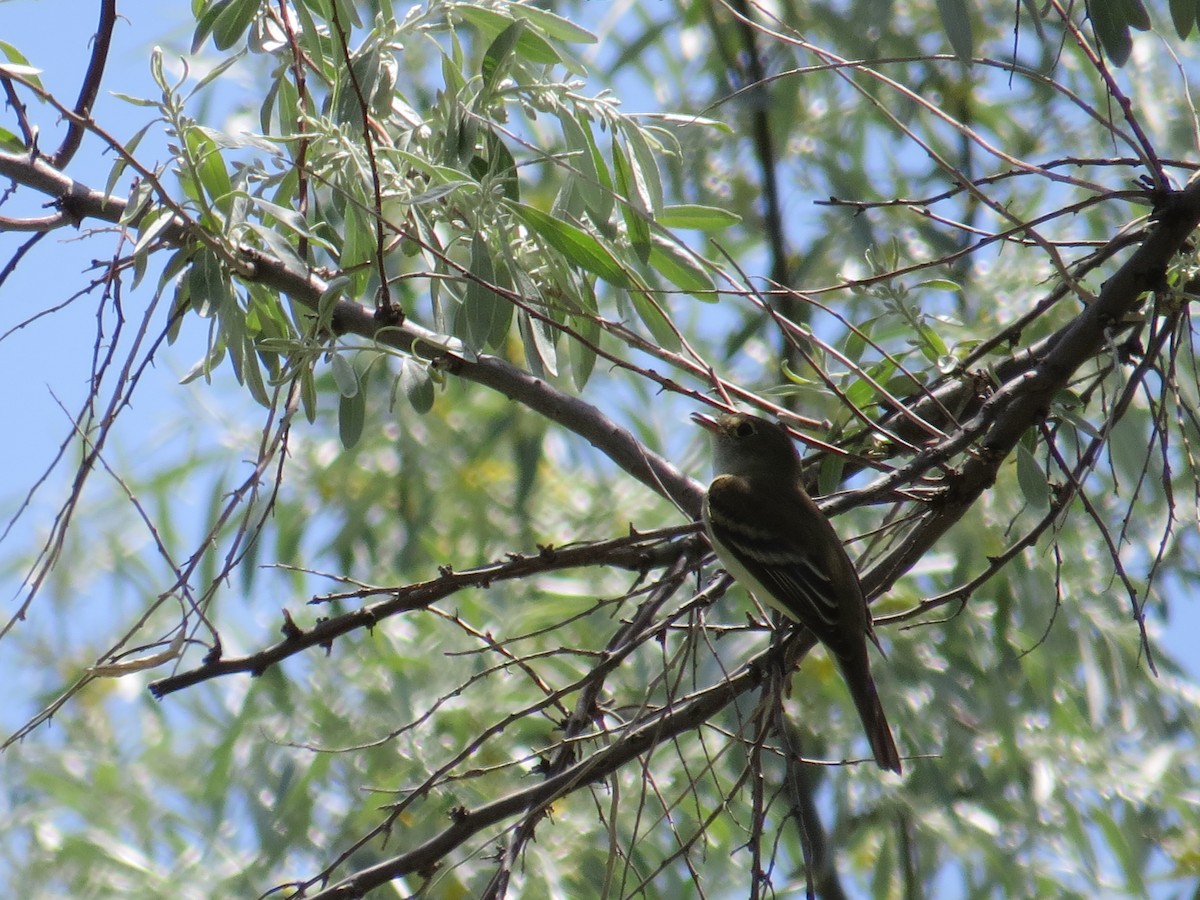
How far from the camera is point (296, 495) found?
5.92 meters

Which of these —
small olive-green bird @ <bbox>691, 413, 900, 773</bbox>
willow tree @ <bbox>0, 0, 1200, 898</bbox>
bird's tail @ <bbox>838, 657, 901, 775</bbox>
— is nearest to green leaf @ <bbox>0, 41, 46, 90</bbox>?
willow tree @ <bbox>0, 0, 1200, 898</bbox>

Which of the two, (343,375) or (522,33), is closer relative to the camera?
(343,375)

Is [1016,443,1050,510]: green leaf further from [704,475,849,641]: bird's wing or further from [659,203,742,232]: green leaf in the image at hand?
[659,203,742,232]: green leaf

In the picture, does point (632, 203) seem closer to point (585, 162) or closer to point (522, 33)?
point (585, 162)

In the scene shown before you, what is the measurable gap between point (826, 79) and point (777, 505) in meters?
3.14

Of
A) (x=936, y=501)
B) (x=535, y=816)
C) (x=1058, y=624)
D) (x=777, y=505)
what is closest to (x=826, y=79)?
(x=1058, y=624)

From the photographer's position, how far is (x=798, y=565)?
342cm

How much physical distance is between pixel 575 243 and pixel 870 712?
4.50 ft

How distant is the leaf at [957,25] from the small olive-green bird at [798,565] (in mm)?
907

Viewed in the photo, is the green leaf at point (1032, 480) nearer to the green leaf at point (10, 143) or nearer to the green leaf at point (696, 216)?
the green leaf at point (696, 216)

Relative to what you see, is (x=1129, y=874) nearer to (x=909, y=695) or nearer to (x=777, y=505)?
(x=909, y=695)

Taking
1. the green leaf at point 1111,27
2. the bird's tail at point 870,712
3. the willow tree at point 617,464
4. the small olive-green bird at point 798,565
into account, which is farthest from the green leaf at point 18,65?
the bird's tail at point 870,712

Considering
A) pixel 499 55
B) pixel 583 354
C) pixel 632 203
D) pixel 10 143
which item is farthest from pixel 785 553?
pixel 10 143

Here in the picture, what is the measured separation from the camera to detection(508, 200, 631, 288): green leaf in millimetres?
2572
